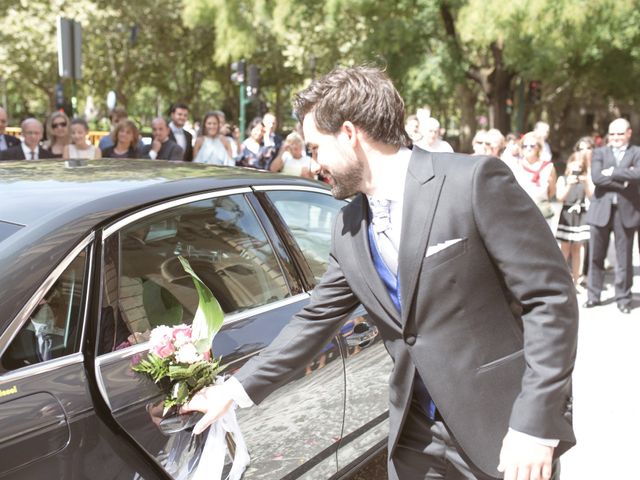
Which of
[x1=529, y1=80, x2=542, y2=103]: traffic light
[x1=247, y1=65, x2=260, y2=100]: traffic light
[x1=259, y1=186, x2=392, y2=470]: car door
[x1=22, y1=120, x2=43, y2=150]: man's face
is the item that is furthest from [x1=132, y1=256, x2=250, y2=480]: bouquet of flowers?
[x1=529, y1=80, x2=542, y2=103]: traffic light

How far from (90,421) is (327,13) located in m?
19.0

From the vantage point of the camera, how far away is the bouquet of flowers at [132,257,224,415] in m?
2.16

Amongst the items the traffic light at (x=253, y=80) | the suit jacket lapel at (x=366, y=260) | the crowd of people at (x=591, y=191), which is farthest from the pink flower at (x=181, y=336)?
the traffic light at (x=253, y=80)

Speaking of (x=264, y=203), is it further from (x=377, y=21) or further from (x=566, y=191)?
(x=377, y=21)

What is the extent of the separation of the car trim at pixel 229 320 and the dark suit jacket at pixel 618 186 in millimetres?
5506

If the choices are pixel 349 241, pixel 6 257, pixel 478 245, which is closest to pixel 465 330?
pixel 478 245

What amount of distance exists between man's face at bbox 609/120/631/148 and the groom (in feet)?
20.2

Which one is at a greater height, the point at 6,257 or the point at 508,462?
the point at 6,257

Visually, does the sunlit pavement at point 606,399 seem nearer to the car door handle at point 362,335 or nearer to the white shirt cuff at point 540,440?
the car door handle at point 362,335

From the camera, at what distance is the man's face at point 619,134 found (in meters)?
7.66

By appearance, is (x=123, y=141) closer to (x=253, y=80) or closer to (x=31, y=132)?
(x=31, y=132)

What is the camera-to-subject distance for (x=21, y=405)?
1962mm

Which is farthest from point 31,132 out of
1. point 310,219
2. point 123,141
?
point 310,219

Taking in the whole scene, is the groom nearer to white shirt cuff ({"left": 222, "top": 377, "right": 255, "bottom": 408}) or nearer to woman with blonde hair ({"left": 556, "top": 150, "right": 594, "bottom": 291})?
white shirt cuff ({"left": 222, "top": 377, "right": 255, "bottom": 408})
